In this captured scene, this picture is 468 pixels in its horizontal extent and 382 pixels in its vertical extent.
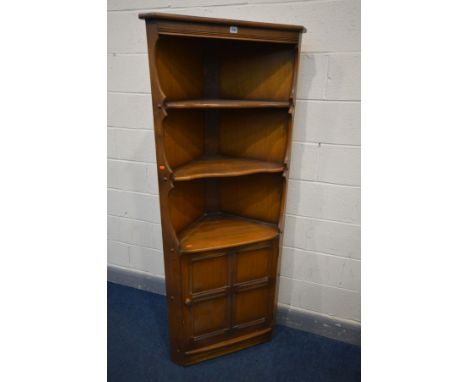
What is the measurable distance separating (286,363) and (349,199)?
93 cm

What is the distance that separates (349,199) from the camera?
174cm

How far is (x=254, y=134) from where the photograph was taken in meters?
1.72

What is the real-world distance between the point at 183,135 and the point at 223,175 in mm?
298

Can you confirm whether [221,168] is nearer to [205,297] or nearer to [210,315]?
[205,297]

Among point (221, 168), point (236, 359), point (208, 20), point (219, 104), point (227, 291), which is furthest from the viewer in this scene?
point (236, 359)

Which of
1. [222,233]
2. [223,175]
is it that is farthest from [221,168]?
[222,233]

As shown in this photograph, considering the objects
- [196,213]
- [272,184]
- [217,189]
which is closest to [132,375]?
[196,213]

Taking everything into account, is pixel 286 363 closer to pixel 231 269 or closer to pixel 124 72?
pixel 231 269

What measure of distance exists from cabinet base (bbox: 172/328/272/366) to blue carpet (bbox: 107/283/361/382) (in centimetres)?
3

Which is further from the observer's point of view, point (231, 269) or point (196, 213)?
point (196, 213)

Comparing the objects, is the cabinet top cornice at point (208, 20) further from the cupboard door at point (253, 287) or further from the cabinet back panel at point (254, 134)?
the cupboard door at point (253, 287)

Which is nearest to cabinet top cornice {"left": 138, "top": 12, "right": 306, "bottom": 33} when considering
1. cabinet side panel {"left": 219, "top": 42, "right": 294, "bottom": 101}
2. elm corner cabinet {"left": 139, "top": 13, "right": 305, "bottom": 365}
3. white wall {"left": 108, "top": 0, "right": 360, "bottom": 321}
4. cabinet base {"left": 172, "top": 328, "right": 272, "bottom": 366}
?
elm corner cabinet {"left": 139, "top": 13, "right": 305, "bottom": 365}

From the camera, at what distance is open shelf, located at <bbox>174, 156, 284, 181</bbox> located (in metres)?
1.48

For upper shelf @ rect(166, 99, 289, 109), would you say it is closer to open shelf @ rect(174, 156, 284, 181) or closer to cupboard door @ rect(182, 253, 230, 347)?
open shelf @ rect(174, 156, 284, 181)
